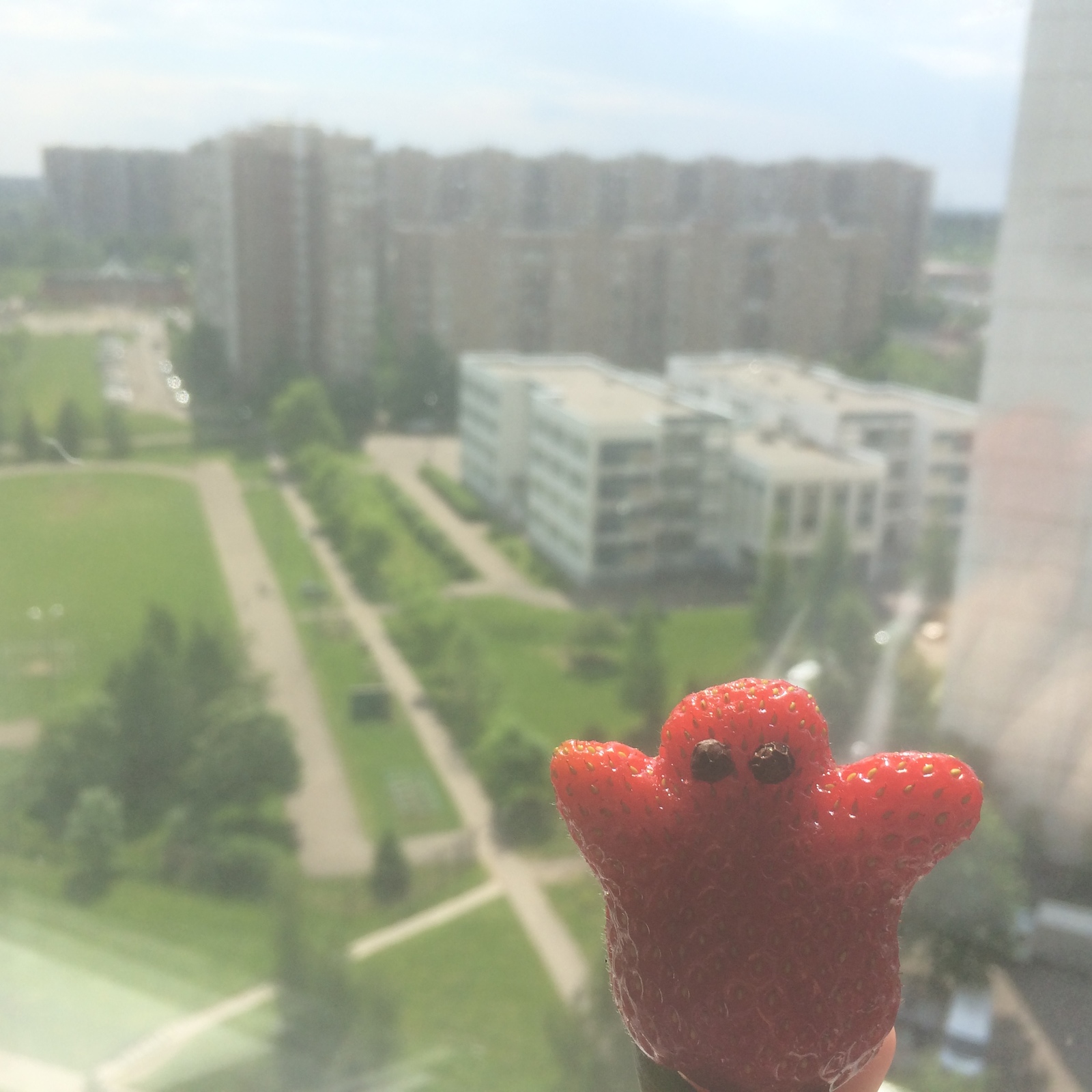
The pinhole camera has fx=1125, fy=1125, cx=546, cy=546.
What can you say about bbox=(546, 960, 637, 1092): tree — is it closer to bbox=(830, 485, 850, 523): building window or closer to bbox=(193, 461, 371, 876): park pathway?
bbox=(193, 461, 371, 876): park pathway

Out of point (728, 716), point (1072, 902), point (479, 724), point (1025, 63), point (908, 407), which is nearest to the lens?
point (728, 716)

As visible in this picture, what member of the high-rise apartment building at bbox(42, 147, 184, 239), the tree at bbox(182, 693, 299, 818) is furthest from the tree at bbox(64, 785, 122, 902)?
the high-rise apartment building at bbox(42, 147, 184, 239)

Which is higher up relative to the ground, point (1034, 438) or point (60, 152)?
point (60, 152)

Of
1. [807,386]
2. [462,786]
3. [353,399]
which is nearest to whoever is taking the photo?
[807,386]

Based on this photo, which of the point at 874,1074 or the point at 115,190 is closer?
the point at 874,1074

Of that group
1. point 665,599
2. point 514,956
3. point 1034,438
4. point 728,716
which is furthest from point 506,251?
point 728,716

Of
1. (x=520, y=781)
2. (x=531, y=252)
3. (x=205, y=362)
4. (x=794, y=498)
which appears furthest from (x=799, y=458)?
(x=205, y=362)

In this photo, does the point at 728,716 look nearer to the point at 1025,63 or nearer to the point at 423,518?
the point at 1025,63

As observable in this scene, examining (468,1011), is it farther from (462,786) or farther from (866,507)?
(866,507)
